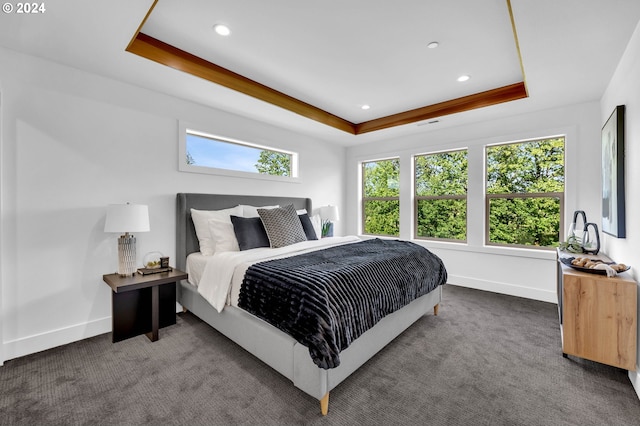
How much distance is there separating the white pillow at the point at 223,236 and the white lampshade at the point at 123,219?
2.30ft

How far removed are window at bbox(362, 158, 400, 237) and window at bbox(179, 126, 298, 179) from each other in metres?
1.65

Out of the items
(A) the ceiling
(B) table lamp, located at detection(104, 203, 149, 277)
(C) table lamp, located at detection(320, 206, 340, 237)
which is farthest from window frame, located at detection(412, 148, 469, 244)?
(B) table lamp, located at detection(104, 203, 149, 277)

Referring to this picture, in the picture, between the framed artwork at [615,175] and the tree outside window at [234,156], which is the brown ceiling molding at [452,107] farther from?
the tree outside window at [234,156]

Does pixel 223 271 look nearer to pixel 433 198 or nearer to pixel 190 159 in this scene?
pixel 190 159

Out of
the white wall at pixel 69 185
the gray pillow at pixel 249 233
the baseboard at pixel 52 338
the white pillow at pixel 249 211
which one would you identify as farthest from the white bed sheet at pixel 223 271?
the baseboard at pixel 52 338

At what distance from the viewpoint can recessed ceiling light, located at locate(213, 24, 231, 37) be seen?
7.25ft

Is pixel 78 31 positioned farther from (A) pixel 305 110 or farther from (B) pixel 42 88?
(A) pixel 305 110

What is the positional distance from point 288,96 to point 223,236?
1933 millimetres

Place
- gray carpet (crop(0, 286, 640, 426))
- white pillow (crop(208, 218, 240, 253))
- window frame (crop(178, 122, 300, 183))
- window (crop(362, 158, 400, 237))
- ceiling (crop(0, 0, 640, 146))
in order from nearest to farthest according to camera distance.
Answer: gray carpet (crop(0, 286, 640, 426)) → ceiling (crop(0, 0, 640, 146)) → white pillow (crop(208, 218, 240, 253)) → window frame (crop(178, 122, 300, 183)) → window (crop(362, 158, 400, 237))

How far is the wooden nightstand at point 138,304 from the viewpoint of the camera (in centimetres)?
A: 246

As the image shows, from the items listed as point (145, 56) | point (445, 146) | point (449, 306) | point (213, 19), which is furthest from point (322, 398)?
point (445, 146)

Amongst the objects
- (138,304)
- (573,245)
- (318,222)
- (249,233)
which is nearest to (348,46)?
(249,233)

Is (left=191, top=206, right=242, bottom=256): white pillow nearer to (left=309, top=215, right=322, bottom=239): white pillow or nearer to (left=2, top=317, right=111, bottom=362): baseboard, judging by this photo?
(left=2, top=317, right=111, bottom=362): baseboard

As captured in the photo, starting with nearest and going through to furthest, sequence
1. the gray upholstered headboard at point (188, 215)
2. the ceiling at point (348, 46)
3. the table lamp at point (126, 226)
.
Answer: the ceiling at point (348, 46) → the table lamp at point (126, 226) → the gray upholstered headboard at point (188, 215)
